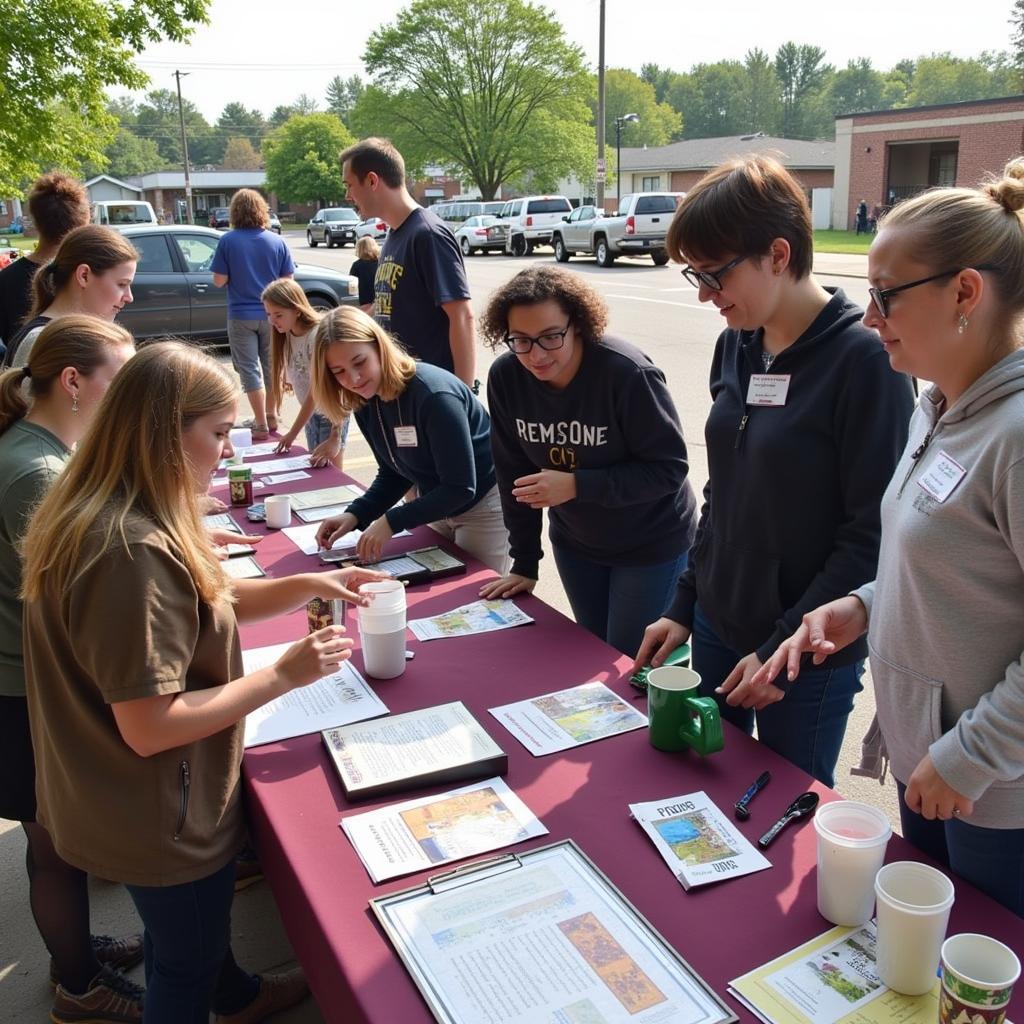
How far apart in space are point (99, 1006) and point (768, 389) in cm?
201

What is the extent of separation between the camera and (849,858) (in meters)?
1.20

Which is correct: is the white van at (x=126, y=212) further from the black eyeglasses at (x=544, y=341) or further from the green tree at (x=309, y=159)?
the green tree at (x=309, y=159)

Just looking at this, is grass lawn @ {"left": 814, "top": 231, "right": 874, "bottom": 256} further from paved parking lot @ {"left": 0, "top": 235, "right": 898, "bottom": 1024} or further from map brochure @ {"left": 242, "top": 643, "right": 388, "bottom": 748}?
map brochure @ {"left": 242, "top": 643, "right": 388, "bottom": 748}

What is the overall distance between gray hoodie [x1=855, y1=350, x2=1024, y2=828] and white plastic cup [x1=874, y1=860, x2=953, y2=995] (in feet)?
0.64

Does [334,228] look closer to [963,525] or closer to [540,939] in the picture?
[963,525]

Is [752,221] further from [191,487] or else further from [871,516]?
[191,487]

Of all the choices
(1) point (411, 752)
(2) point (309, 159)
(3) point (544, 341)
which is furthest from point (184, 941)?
(2) point (309, 159)

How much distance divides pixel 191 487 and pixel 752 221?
1.14 metres

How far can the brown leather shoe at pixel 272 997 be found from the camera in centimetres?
200

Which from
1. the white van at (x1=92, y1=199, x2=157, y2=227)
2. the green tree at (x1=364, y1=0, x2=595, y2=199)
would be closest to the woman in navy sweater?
the white van at (x1=92, y1=199, x2=157, y2=227)

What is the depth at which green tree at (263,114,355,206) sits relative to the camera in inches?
2184

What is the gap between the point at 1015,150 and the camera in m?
25.5

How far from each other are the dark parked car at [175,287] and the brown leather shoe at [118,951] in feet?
26.1

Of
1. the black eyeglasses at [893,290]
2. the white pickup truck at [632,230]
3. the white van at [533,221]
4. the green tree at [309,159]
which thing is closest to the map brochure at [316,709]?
the black eyeglasses at [893,290]
